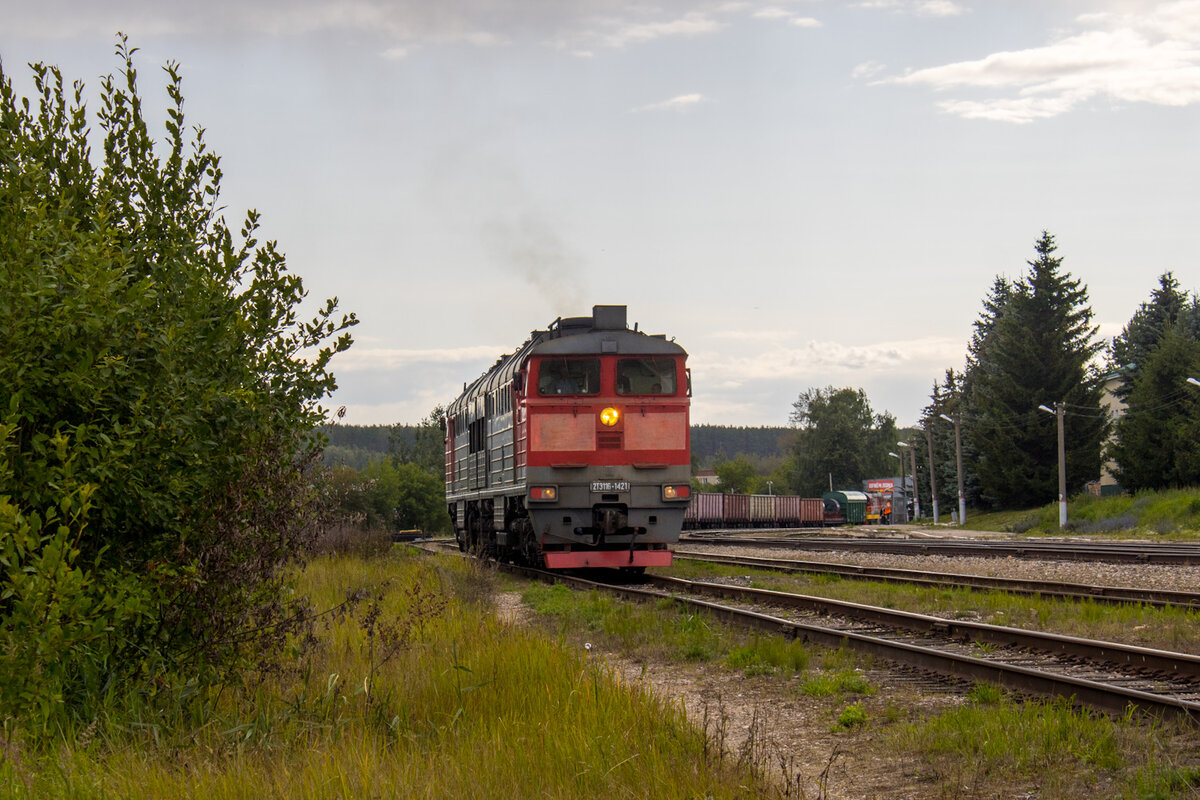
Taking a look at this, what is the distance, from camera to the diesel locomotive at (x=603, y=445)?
16984mm

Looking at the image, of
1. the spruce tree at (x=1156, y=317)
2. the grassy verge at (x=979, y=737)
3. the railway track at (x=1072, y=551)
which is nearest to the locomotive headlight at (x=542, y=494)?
the grassy verge at (x=979, y=737)

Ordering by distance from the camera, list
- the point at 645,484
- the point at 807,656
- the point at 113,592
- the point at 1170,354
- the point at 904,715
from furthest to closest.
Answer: the point at 1170,354
the point at 645,484
the point at 807,656
the point at 904,715
the point at 113,592

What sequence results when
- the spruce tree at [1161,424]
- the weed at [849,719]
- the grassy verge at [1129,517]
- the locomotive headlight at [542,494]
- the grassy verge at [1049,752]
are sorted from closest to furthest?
the grassy verge at [1049,752] < the weed at [849,719] < the locomotive headlight at [542,494] < the grassy verge at [1129,517] < the spruce tree at [1161,424]

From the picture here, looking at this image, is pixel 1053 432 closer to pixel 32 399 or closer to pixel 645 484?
pixel 645 484

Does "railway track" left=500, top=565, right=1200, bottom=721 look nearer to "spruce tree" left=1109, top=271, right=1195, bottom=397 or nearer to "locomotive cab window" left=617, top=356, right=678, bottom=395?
"locomotive cab window" left=617, top=356, right=678, bottom=395

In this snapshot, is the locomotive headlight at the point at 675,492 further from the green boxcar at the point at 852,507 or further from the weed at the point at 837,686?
the green boxcar at the point at 852,507

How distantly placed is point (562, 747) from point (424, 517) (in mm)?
50351

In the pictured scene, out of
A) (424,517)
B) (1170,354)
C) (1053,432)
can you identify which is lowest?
(424,517)

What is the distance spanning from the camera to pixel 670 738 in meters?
5.64

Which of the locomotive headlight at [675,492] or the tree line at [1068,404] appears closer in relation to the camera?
the locomotive headlight at [675,492]

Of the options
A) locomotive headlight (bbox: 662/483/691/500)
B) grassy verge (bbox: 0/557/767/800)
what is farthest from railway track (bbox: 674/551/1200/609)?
grassy verge (bbox: 0/557/767/800)

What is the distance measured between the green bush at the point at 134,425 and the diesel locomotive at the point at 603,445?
9967 mm

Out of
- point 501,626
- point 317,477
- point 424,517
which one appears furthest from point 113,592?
point 424,517

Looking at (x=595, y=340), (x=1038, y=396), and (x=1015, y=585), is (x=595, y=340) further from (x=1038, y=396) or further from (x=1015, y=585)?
(x=1038, y=396)
